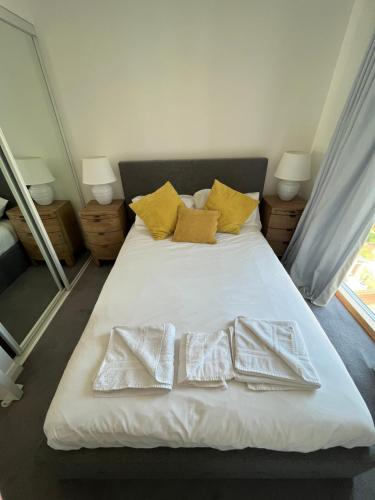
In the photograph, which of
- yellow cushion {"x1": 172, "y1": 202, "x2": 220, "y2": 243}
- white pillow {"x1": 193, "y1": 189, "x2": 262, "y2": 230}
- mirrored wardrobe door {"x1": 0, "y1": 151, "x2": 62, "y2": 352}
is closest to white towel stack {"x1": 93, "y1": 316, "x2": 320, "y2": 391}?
yellow cushion {"x1": 172, "y1": 202, "x2": 220, "y2": 243}

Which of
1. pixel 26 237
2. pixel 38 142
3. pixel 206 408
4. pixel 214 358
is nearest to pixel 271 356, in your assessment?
pixel 214 358

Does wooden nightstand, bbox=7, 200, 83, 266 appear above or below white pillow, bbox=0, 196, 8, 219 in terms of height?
below

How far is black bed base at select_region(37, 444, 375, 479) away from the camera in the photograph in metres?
0.86

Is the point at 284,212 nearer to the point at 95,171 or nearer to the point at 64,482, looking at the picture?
the point at 95,171

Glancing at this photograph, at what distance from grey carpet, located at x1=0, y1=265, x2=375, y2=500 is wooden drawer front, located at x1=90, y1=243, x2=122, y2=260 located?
1012 millimetres

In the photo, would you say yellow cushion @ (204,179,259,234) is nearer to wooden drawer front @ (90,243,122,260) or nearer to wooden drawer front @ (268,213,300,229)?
wooden drawer front @ (268,213,300,229)

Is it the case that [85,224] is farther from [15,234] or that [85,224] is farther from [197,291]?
[197,291]

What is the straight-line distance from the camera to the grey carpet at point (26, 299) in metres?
1.65

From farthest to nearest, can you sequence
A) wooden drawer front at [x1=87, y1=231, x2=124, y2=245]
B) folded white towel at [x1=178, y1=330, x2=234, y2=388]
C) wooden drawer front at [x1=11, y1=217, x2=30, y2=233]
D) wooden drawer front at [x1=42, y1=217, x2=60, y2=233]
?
wooden drawer front at [x1=87, y1=231, x2=124, y2=245] < wooden drawer front at [x1=42, y1=217, x2=60, y2=233] < wooden drawer front at [x1=11, y1=217, x2=30, y2=233] < folded white towel at [x1=178, y1=330, x2=234, y2=388]

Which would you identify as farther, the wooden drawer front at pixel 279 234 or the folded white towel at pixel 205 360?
the wooden drawer front at pixel 279 234

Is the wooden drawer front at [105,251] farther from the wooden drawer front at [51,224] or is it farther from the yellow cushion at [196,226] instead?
the yellow cushion at [196,226]

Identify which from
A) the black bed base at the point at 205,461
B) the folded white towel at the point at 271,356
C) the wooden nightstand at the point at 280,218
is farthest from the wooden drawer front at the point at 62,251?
the wooden nightstand at the point at 280,218

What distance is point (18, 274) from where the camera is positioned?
1.85 m

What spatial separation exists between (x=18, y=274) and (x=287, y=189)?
2.66 m
